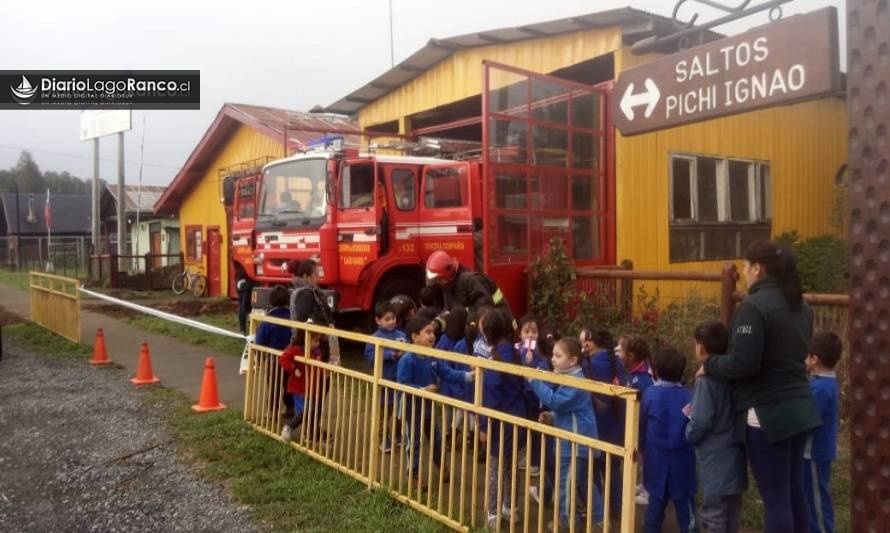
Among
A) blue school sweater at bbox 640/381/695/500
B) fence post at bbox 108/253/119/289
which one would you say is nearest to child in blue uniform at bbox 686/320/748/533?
blue school sweater at bbox 640/381/695/500

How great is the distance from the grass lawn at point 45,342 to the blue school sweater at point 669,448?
8957mm

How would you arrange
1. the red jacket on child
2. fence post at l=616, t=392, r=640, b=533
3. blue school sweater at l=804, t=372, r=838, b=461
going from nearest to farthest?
fence post at l=616, t=392, r=640, b=533
blue school sweater at l=804, t=372, r=838, b=461
the red jacket on child

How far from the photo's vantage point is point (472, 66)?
11.7 metres

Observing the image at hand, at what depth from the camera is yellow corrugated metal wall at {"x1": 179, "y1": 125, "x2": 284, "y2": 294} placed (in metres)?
18.1

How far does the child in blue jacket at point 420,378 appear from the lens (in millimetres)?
4477

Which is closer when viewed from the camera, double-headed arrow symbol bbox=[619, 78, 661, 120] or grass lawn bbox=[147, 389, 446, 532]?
double-headed arrow symbol bbox=[619, 78, 661, 120]

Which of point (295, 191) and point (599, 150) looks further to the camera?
point (599, 150)

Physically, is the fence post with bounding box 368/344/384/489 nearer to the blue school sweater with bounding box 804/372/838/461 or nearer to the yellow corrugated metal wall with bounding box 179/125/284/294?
the blue school sweater with bounding box 804/372/838/461

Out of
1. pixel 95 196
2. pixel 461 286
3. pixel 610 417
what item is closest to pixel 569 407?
pixel 610 417

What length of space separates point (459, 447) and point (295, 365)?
56.4 inches

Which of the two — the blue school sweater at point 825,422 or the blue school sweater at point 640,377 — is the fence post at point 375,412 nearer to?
the blue school sweater at point 640,377

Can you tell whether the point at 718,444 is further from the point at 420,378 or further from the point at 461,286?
the point at 461,286

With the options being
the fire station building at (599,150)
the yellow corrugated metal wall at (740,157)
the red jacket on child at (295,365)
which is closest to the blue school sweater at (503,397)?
the red jacket on child at (295,365)

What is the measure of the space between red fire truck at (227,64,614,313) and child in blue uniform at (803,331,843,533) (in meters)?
4.56
